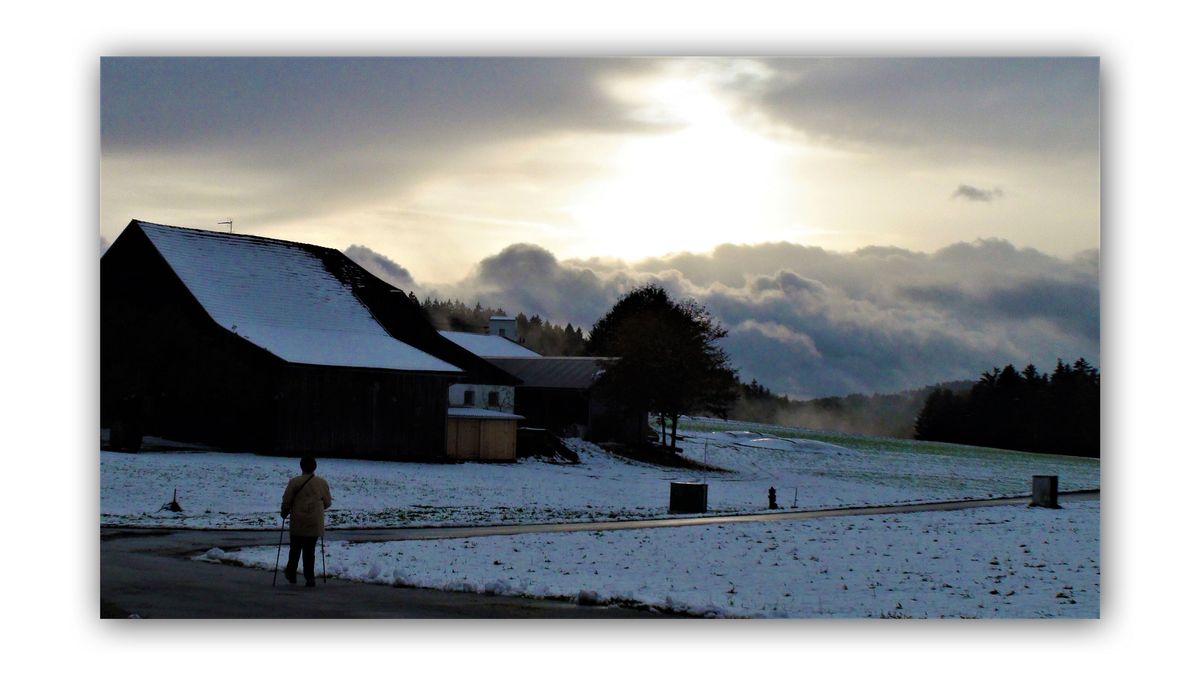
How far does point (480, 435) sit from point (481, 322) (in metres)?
10.9

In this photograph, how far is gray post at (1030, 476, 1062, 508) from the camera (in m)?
25.7

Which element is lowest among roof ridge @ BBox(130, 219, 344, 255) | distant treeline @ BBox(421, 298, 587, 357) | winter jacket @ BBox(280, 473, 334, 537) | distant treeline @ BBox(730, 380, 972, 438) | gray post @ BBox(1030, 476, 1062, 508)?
gray post @ BBox(1030, 476, 1062, 508)

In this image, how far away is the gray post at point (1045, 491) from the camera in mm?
25734

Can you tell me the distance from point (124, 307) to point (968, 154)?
1597cm

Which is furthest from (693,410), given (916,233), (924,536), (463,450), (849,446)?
(916,233)

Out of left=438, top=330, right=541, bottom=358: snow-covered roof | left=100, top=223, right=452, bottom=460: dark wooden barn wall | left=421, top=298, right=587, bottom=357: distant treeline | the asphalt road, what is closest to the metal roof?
left=438, top=330, right=541, bottom=358: snow-covered roof

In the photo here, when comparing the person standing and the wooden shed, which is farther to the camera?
the wooden shed

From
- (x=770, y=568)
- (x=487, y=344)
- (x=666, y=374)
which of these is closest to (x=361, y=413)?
(x=487, y=344)

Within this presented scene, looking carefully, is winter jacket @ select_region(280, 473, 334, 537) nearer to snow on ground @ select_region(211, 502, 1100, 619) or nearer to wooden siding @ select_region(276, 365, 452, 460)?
snow on ground @ select_region(211, 502, 1100, 619)

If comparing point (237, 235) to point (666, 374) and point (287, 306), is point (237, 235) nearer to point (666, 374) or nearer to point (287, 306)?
point (287, 306)

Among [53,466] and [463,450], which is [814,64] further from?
[463,450]

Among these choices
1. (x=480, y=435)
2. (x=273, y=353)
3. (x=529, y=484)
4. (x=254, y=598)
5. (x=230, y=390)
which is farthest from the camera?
(x=480, y=435)

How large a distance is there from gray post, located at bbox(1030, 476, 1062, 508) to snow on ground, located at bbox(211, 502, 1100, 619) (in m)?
1.75

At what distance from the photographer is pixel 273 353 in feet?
111
